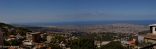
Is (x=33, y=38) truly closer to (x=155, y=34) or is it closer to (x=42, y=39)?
(x=42, y=39)

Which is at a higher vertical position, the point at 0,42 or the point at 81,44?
the point at 0,42

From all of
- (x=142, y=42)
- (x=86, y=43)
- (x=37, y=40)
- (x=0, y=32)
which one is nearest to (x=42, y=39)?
(x=37, y=40)

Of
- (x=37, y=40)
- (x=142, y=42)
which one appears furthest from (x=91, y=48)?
(x=37, y=40)

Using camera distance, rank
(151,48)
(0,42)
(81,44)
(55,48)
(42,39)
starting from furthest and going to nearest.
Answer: (42,39), (55,48), (81,44), (151,48), (0,42)

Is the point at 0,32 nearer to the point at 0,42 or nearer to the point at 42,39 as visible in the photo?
the point at 0,42

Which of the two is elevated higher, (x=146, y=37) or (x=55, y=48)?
(x=146, y=37)

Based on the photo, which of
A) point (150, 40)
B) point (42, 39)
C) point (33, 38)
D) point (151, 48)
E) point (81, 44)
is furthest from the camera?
point (42, 39)

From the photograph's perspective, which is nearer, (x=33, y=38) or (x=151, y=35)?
(x=151, y=35)

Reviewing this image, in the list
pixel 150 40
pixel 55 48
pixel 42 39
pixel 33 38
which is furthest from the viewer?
pixel 42 39

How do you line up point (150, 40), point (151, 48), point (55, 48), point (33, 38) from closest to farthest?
point (151, 48) < point (150, 40) < point (55, 48) < point (33, 38)
